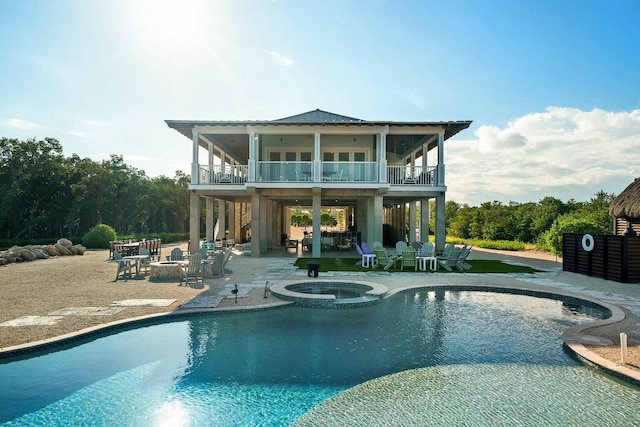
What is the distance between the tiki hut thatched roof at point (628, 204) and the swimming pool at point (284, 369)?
9974mm

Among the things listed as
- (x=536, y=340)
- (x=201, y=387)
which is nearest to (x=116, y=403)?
(x=201, y=387)

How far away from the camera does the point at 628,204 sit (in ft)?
48.4

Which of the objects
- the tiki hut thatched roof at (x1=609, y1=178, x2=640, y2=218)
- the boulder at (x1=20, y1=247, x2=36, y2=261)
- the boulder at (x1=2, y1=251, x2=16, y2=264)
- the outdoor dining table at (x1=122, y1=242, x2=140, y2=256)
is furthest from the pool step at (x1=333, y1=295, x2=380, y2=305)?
the boulder at (x1=20, y1=247, x2=36, y2=261)

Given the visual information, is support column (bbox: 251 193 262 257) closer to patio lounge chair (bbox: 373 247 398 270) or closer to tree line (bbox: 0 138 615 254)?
patio lounge chair (bbox: 373 247 398 270)

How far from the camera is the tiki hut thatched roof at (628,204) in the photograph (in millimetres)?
14273

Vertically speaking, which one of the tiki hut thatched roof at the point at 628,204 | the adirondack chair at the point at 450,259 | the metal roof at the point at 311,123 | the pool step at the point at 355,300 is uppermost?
the metal roof at the point at 311,123

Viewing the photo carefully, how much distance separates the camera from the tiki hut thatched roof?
46.8 ft

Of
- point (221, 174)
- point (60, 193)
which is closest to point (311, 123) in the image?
point (221, 174)

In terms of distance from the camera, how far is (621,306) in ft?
26.1

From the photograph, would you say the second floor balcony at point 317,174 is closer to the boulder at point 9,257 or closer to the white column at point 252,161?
the white column at point 252,161

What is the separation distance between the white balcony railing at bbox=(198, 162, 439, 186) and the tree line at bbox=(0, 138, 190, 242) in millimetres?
16624

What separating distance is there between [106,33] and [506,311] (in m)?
15.2

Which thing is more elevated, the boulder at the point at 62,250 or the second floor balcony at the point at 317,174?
the second floor balcony at the point at 317,174

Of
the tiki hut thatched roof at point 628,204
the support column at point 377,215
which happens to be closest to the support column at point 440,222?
the support column at point 377,215
